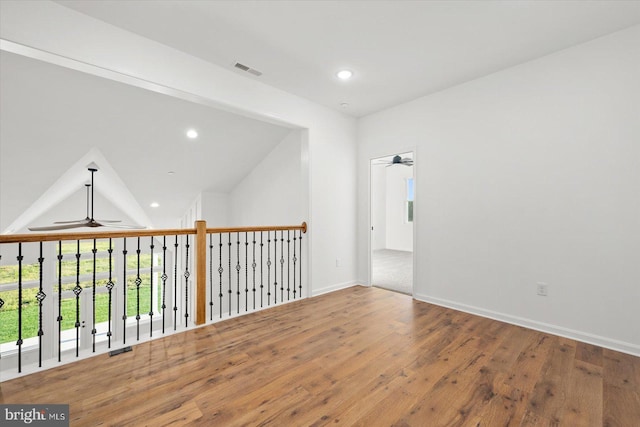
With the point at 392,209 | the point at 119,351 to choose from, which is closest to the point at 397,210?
the point at 392,209

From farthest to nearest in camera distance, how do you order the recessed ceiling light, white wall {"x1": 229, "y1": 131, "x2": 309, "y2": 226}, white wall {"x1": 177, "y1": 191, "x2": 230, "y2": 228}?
white wall {"x1": 177, "y1": 191, "x2": 230, "y2": 228} < white wall {"x1": 229, "y1": 131, "x2": 309, "y2": 226} < the recessed ceiling light

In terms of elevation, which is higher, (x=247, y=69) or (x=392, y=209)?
(x=247, y=69)

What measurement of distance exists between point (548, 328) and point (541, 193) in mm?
1418

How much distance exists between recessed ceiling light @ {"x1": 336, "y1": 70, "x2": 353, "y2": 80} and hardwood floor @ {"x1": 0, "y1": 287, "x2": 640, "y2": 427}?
295 cm

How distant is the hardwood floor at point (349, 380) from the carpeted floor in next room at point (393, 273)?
5.43ft

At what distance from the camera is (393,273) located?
5.61 meters

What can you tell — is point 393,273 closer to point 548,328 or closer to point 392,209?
point 548,328

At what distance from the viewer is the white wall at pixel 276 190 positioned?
5.07 metres

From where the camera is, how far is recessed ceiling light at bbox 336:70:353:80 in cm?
333

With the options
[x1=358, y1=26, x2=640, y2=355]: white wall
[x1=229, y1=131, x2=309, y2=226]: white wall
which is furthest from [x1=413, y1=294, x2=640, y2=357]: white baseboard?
[x1=229, y1=131, x2=309, y2=226]: white wall

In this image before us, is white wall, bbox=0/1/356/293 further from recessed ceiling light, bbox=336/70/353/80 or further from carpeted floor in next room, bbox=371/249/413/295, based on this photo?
recessed ceiling light, bbox=336/70/353/80

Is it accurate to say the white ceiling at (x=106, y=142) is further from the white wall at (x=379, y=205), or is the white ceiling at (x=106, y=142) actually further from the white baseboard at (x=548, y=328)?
the white wall at (x=379, y=205)

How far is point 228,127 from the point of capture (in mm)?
4738

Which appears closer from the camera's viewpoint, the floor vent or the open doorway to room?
the floor vent
